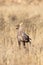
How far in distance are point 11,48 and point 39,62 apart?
3.74 feet

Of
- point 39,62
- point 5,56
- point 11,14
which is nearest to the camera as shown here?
point 39,62

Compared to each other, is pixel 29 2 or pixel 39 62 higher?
pixel 29 2

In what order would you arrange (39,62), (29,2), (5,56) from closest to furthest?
(39,62) < (5,56) < (29,2)

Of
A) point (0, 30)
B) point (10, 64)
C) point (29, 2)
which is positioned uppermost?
point (29, 2)

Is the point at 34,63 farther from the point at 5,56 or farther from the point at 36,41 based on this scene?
the point at 36,41

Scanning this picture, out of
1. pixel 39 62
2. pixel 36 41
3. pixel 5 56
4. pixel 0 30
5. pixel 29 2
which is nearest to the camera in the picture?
pixel 39 62

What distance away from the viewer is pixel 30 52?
8008mm

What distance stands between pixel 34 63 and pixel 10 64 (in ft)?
1.57

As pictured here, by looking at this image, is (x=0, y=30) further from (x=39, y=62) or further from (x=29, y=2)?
(x=29, y=2)

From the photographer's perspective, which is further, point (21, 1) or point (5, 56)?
point (21, 1)

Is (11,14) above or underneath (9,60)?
above

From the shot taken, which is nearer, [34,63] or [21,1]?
[34,63]

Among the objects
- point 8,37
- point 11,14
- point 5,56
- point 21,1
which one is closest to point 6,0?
point 21,1

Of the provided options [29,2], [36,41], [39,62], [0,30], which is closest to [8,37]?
[36,41]
